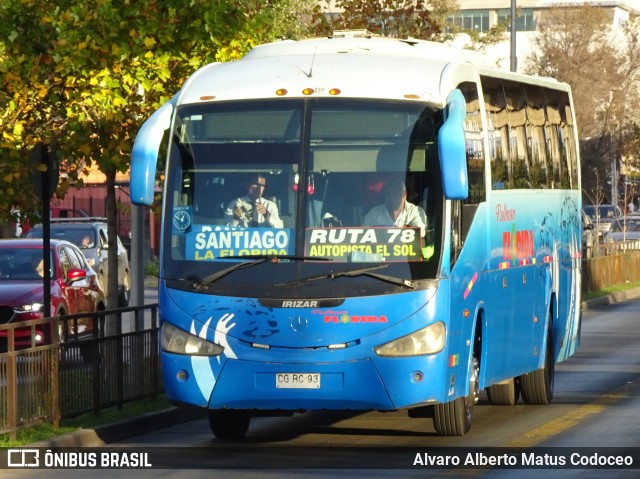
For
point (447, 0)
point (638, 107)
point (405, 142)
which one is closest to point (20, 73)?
point (405, 142)

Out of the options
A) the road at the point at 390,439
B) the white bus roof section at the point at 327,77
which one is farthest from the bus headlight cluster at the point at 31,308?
the white bus roof section at the point at 327,77

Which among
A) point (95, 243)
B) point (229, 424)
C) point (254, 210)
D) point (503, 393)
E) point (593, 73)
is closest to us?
point (254, 210)

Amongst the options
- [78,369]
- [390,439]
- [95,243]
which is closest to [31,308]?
[78,369]

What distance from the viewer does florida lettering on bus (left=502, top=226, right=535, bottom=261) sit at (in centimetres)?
1555

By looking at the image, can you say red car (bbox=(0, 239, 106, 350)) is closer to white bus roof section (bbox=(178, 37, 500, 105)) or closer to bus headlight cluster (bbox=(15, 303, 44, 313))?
bus headlight cluster (bbox=(15, 303, 44, 313))

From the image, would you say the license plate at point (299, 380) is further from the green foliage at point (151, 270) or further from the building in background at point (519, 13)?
the building in background at point (519, 13)

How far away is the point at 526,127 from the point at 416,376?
5017mm

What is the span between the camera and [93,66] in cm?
1814

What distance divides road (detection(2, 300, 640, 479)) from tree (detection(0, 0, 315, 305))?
13.1 feet

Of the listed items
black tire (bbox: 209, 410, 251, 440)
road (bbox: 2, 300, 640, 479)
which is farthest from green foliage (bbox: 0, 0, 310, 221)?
black tire (bbox: 209, 410, 251, 440)

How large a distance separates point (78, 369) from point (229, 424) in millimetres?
1524

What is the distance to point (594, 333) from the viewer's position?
94.5 ft

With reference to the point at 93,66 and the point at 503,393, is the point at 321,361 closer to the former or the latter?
the point at 503,393

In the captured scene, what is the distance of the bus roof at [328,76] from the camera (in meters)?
13.4
